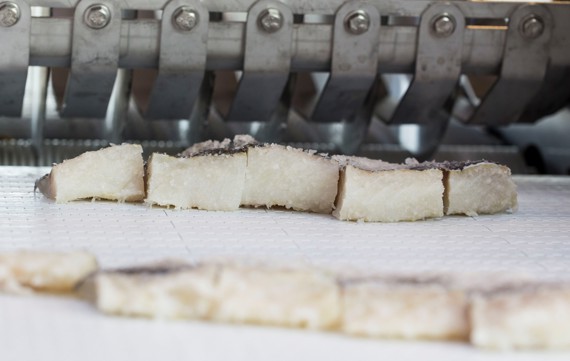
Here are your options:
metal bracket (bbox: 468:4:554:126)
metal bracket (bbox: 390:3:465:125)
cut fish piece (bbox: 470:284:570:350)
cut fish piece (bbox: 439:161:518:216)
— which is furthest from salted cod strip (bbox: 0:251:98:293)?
metal bracket (bbox: 468:4:554:126)

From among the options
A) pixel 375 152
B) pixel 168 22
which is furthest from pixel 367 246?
pixel 375 152

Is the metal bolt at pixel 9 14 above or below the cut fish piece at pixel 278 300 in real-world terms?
above

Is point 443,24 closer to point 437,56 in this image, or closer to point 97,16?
point 437,56

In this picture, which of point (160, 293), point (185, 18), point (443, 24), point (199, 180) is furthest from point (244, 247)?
point (443, 24)

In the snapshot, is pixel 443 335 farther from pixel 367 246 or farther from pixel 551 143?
pixel 551 143

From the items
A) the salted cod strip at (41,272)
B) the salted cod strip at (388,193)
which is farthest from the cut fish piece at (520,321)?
the salted cod strip at (388,193)

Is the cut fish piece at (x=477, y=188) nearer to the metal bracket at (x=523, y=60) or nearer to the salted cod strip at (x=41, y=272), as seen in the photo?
the metal bracket at (x=523, y=60)

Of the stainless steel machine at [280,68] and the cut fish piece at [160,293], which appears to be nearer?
the cut fish piece at [160,293]

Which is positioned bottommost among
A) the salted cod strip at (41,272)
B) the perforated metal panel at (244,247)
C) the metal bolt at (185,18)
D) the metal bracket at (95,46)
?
the perforated metal panel at (244,247)
